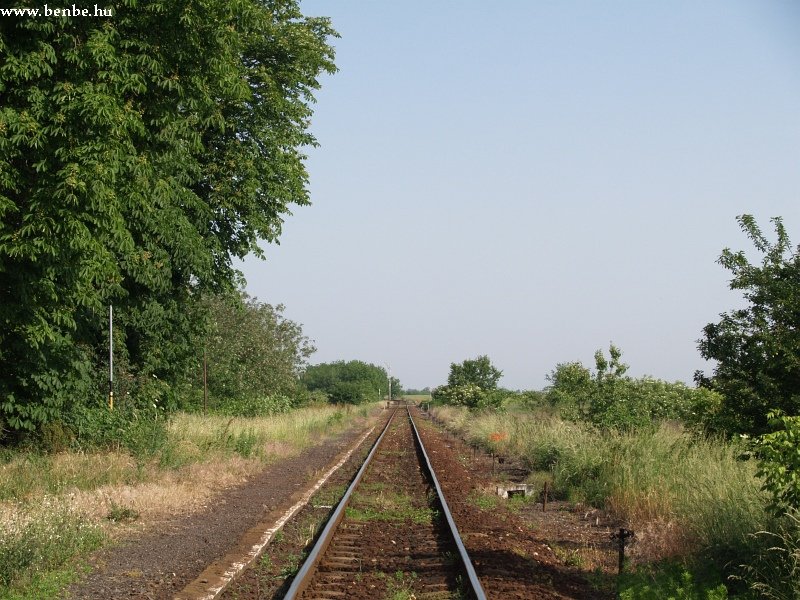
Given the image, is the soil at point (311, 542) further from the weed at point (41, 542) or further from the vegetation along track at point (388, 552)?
the weed at point (41, 542)

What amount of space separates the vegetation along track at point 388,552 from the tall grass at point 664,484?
2.57 metres

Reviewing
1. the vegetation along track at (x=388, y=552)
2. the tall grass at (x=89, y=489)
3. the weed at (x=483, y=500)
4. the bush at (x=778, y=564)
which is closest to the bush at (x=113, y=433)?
the tall grass at (x=89, y=489)

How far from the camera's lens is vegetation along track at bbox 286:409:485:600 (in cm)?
833

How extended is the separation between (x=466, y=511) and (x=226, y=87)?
27.5ft

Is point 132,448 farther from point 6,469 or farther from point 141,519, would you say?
point 141,519

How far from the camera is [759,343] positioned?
45.0 ft

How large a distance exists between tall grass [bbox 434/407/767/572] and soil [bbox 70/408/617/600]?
594 millimetres

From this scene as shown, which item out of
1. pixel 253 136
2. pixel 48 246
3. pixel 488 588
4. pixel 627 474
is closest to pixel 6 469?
pixel 48 246

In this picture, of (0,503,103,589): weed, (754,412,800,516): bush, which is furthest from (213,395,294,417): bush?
(754,412,800,516): bush

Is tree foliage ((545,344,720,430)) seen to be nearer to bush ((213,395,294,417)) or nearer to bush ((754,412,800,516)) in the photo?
bush ((754,412,800,516))

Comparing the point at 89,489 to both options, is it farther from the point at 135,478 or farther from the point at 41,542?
the point at 41,542

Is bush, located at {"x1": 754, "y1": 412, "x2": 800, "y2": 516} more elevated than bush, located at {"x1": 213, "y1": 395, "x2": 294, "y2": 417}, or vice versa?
bush, located at {"x1": 754, "y1": 412, "x2": 800, "y2": 516}

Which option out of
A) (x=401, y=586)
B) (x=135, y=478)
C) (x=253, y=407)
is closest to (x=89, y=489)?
(x=135, y=478)

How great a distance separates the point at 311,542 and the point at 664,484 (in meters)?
5.86
